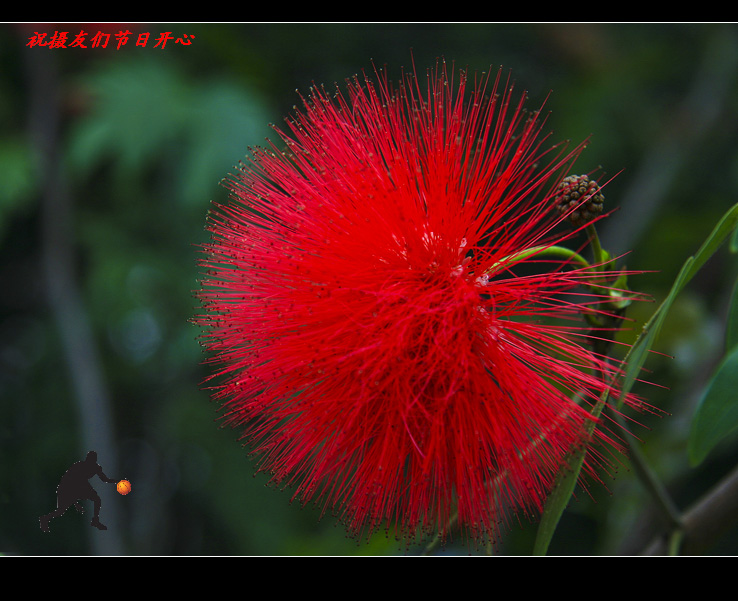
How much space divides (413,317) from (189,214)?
6.30 feet

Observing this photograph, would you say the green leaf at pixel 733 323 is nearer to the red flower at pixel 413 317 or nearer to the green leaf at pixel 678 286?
the green leaf at pixel 678 286

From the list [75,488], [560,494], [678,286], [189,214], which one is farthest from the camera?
[189,214]

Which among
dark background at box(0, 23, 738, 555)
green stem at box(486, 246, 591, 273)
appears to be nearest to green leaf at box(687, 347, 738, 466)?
green stem at box(486, 246, 591, 273)

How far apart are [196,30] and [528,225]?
227 centimetres

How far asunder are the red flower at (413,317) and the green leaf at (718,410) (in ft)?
0.54

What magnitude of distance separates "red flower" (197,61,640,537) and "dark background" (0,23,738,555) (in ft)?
3.80

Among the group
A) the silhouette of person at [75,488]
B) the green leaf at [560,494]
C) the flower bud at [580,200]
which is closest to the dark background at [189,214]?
the silhouette of person at [75,488]

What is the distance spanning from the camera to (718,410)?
0.93 metres

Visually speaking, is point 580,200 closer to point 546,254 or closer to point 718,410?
point 546,254

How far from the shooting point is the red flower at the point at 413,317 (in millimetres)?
1091

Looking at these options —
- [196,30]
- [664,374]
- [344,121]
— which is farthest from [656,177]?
[344,121]

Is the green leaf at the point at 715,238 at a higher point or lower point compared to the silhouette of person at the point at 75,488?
higher

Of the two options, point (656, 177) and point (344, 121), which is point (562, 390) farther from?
point (656, 177)

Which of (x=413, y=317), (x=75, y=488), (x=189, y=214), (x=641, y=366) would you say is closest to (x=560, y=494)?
(x=641, y=366)
